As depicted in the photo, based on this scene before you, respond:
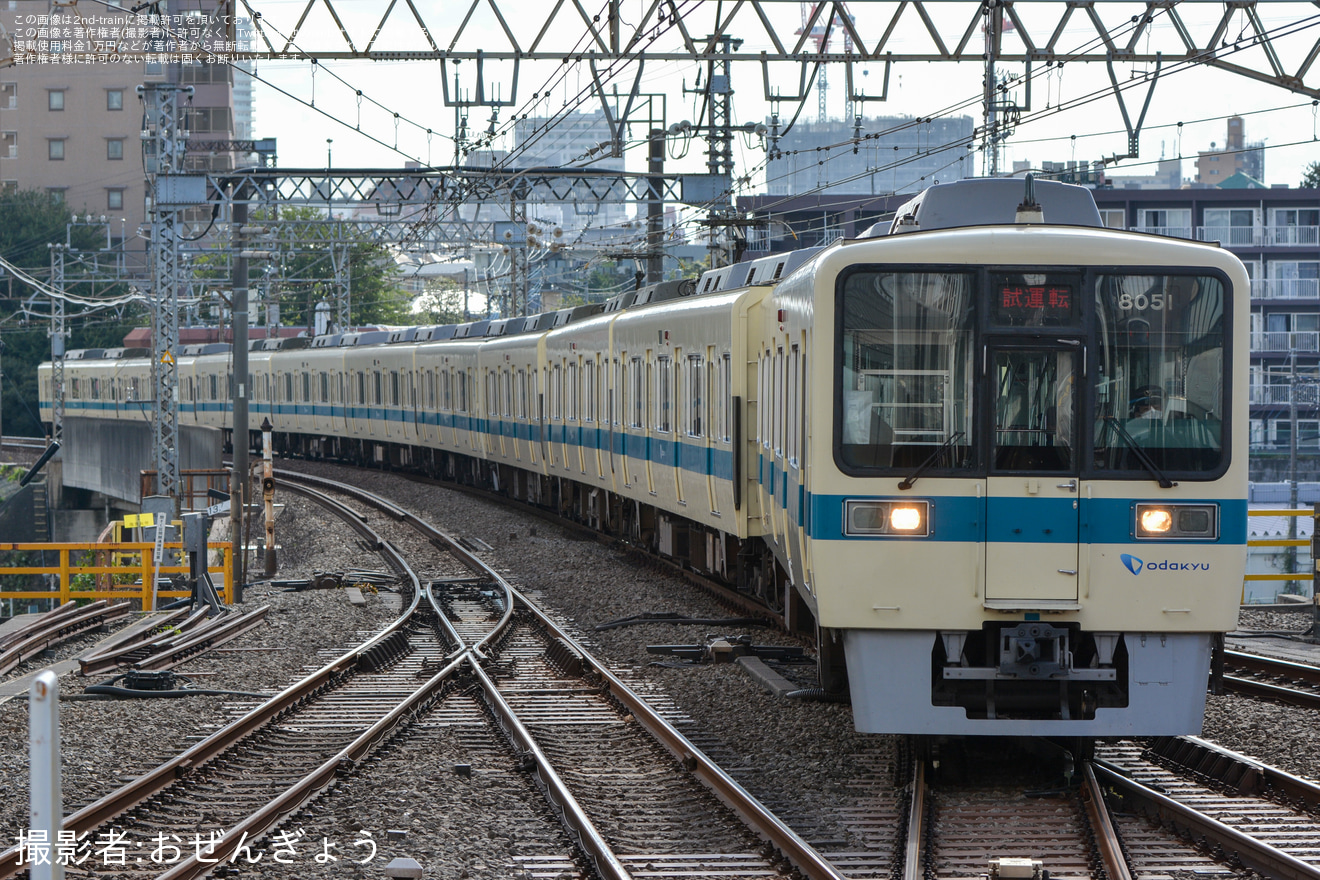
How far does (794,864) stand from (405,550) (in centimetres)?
1433

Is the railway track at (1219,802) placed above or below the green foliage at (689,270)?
below

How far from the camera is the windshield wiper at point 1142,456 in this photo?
270 inches

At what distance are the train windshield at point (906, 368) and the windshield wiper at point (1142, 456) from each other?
61 cm

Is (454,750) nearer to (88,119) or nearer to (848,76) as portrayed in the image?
(848,76)

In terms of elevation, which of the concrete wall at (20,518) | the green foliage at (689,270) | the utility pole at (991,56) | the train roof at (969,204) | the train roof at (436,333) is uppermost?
the utility pole at (991,56)

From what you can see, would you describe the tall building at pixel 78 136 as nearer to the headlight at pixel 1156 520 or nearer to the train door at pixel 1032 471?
the train door at pixel 1032 471

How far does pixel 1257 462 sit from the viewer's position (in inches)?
1861

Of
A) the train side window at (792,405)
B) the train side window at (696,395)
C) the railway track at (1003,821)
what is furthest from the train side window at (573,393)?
the railway track at (1003,821)

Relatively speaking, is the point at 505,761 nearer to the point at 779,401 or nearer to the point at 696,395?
the point at 779,401

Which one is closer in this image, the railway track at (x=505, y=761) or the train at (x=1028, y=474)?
the railway track at (x=505, y=761)

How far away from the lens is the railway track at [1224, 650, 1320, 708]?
9148 millimetres

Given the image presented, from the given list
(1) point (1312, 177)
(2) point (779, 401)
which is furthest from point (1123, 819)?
(1) point (1312, 177)

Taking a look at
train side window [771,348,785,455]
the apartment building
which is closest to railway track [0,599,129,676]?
train side window [771,348,785,455]

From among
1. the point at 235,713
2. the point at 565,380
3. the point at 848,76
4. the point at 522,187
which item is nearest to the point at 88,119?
the point at 522,187
